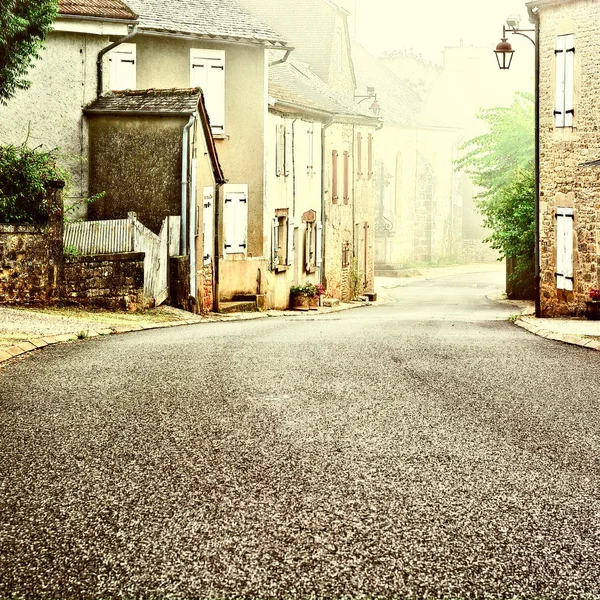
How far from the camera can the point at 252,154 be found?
95.9 ft

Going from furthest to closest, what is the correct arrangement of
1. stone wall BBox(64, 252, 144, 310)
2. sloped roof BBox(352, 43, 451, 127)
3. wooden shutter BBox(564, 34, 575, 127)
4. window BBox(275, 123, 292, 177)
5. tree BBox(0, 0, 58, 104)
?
1. sloped roof BBox(352, 43, 451, 127)
2. window BBox(275, 123, 292, 177)
3. wooden shutter BBox(564, 34, 575, 127)
4. stone wall BBox(64, 252, 144, 310)
5. tree BBox(0, 0, 58, 104)

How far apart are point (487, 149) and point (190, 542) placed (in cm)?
3848

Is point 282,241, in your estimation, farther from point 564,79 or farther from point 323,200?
point 564,79

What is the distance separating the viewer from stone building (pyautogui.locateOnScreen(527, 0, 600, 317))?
75.2 feet

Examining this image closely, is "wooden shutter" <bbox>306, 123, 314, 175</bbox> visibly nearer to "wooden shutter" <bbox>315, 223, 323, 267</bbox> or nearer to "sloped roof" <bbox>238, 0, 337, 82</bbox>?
"wooden shutter" <bbox>315, 223, 323, 267</bbox>

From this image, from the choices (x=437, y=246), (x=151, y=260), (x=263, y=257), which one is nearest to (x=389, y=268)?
(x=437, y=246)

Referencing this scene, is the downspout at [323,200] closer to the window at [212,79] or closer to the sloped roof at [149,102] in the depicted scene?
the window at [212,79]

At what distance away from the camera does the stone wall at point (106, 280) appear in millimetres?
18172

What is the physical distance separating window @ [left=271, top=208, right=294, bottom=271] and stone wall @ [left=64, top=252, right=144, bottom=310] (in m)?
11.6

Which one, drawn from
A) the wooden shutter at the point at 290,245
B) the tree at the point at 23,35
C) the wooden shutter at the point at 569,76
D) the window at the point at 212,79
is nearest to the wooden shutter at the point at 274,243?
the wooden shutter at the point at 290,245

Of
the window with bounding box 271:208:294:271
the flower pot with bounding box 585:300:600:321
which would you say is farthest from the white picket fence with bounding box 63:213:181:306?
the window with bounding box 271:208:294:271

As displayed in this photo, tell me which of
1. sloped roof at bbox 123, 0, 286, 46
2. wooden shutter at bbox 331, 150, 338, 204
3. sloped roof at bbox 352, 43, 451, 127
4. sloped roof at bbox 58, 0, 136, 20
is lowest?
wooden shutter at bbox 331, 150, 338, 204

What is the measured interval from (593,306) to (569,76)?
5.07 metres

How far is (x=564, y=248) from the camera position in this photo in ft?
78.6
